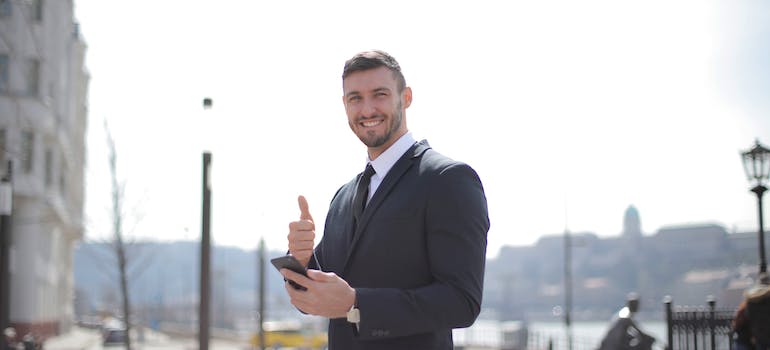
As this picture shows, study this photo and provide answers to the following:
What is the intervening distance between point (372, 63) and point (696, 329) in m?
8.42

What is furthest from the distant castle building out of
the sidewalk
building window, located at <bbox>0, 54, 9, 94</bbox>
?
building window, located at <bbox>0, 54, 9, 94</bbox>

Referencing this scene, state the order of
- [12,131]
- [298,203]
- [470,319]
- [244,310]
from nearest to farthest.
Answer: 1. [470,319]
2. [298,203]
3. [12,131]
4. [244,310]

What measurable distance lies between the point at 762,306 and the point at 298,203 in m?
7.13

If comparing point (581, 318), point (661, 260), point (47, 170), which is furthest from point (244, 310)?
point (47, 170)

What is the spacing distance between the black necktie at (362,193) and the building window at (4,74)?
35840 millimetres

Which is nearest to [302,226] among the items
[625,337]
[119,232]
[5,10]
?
[625,337]

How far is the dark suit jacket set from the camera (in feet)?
6.52

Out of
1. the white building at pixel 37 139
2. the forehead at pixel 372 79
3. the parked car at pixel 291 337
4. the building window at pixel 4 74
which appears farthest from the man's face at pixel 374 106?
the parked car at pixel 291 337

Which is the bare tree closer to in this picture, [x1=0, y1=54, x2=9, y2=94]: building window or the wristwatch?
[x1=0, y1=54, x2=9, y2=94]: building window

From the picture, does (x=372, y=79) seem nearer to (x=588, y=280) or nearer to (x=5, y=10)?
(x=5, y=10)

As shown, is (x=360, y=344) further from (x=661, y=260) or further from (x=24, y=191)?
(x=661, y=260)

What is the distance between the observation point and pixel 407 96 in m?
2.35

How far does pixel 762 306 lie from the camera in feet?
26.9

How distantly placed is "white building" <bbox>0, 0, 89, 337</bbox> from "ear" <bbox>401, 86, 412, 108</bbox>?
29801 millimetres
